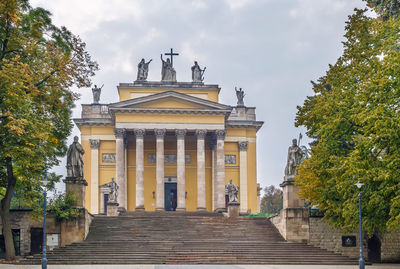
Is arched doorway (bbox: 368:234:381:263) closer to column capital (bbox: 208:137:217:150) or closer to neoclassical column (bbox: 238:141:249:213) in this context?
column capital (bbox: 208:137:217:150)

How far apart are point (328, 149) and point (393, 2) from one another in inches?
400

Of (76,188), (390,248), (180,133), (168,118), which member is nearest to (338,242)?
(390,248)

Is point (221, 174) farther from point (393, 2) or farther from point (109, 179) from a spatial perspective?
point (393, 2)

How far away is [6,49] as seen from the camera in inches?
1084

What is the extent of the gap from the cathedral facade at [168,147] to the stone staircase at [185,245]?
37.1 feet

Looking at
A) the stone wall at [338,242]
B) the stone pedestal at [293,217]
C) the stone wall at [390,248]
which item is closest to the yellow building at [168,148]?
the stone pedestal at [293,217]

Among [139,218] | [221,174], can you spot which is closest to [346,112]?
[139,218]

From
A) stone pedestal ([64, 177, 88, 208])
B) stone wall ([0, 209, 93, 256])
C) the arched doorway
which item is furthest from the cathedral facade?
the arched doorway

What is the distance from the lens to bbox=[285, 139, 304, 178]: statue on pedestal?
A: 33.9m

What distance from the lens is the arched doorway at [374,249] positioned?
1309 inches

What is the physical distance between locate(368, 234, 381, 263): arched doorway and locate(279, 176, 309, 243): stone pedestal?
13.9 ft

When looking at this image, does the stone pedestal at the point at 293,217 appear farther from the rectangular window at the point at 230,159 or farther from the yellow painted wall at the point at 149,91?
the yellow painted wall at the point at 149,91

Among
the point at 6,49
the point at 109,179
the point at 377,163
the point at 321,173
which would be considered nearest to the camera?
the point at 377,163

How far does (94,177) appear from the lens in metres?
53.1
